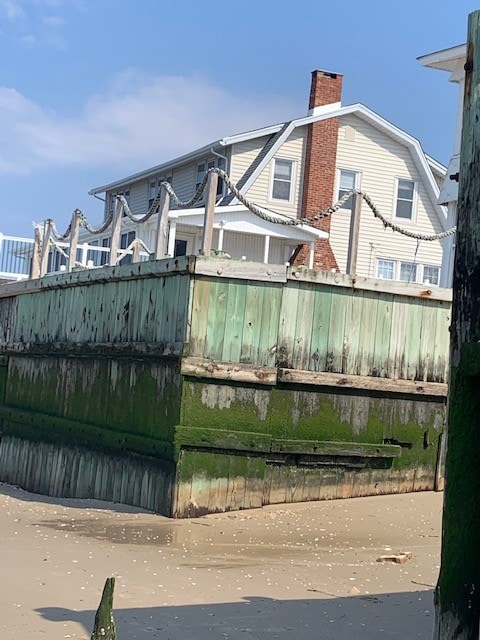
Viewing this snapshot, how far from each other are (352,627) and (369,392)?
16.6ft

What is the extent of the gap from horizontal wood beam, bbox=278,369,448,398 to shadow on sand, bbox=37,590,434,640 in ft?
12.7

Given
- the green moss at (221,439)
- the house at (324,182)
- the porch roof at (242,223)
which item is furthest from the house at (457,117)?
the green moss at (221,439)

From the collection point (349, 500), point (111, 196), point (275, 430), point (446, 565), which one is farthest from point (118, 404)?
point (111, 196)

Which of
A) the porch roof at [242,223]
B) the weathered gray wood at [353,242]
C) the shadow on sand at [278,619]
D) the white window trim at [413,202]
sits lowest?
the shadow on sand at [278,619]

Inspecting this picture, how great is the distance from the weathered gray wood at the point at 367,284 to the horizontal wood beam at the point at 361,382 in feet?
3.11

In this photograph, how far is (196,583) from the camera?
7.57 m

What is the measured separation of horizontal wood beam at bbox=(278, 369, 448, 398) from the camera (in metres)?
10.8

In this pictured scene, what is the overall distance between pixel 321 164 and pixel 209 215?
19.0 metres

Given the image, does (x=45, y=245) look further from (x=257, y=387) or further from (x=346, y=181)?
(x=346, y=181)

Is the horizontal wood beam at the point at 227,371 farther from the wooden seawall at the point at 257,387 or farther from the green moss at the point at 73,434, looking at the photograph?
the green moss at the point at 73,434

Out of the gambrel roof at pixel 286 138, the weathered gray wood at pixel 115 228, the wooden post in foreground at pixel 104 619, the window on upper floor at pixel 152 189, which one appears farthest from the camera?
the window on upper floor at pixel 152 189

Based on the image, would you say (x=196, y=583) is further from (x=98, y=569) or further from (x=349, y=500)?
(x=349, y=500)

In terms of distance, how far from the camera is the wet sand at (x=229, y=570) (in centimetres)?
641

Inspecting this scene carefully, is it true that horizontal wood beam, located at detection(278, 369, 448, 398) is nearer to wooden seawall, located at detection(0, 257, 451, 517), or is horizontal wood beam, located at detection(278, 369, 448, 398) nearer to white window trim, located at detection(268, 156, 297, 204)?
wooden seawall, located at detection(0, 257, 451, 517)
